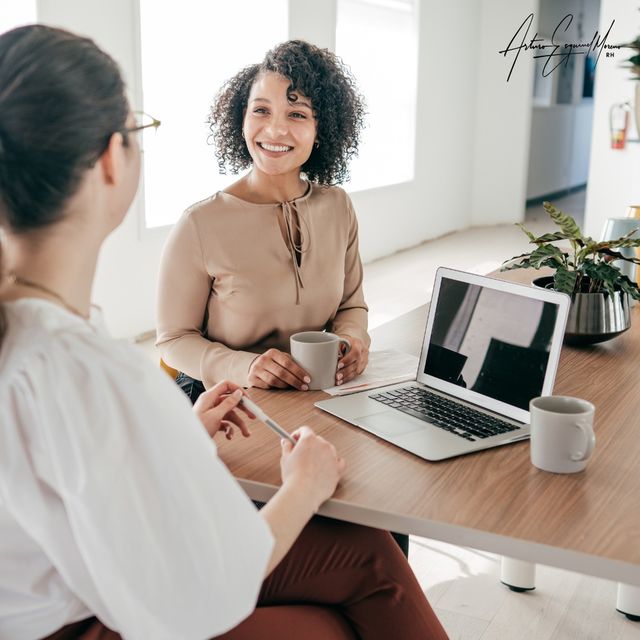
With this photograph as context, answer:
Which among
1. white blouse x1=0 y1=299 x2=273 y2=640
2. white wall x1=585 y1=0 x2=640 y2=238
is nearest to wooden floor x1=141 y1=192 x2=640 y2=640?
white blouse x1=0 y1=299 x2=273 y2=640

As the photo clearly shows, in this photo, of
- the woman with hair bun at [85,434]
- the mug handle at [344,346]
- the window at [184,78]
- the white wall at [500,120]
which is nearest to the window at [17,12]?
the window at [184,78]

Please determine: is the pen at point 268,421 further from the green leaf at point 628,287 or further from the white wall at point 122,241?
the white wall at point 122,241

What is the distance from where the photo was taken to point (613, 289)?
181 cm

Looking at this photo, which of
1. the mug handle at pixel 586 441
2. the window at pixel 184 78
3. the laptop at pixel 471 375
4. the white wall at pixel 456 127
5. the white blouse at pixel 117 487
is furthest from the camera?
the white wall at pixel 456 127

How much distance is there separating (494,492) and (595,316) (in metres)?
0.79

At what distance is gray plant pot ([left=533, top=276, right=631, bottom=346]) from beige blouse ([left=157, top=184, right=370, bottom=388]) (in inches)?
17.6

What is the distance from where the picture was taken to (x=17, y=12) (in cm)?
376

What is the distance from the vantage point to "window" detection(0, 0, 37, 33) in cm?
372

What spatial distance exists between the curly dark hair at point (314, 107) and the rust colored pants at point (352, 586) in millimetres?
1137

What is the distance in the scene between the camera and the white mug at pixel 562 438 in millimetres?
1180

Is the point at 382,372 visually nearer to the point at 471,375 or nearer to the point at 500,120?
the point at 471,375

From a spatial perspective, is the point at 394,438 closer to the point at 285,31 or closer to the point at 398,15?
the point at 285,31

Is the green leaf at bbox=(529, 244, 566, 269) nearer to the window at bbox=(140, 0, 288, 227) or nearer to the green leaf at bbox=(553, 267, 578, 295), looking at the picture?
the green leaf at bbox=(553, 267, 578, 295)

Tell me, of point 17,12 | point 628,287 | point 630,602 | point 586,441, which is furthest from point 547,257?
point 17,12
